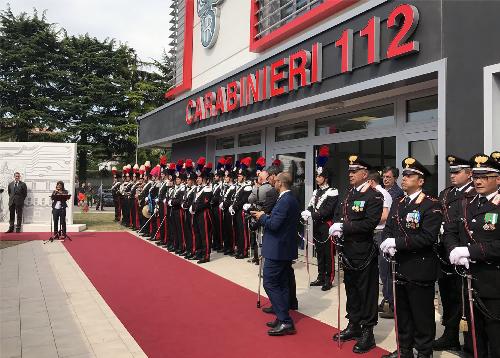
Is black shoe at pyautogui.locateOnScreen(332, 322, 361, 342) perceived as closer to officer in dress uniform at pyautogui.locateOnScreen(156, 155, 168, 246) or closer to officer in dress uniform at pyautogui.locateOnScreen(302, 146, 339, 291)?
officer in dress uniform at pyautogui.locateOnScreen(302, 146, 339, 291)

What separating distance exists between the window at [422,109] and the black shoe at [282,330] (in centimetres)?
385

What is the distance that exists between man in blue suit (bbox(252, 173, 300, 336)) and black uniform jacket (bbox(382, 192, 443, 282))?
1.33 meters

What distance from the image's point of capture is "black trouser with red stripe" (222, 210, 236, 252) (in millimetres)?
10102

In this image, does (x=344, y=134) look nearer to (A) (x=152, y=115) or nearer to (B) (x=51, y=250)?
(B) (x=51, y=250)

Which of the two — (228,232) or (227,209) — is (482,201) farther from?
(228,232)

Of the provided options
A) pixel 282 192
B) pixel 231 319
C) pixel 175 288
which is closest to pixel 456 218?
pixel 282 192

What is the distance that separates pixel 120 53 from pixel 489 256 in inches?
1548

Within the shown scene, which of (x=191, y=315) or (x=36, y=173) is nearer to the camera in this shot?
(x=191, y=315)

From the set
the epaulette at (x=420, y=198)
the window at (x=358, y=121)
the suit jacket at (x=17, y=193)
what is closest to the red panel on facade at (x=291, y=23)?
the window at (x=358, y=121)

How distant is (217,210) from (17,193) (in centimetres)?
761

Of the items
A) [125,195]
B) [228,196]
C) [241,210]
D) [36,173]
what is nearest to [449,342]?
[241,210]

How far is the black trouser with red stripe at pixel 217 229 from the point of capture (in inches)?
412

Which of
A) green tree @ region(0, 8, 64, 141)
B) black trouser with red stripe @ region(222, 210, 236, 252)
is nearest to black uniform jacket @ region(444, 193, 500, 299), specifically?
black trouser with red stripe @ region(222, 210, 236, 252)

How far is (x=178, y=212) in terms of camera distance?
10.3 meters
